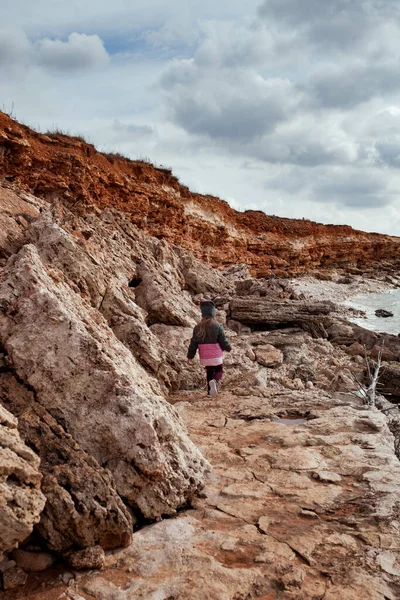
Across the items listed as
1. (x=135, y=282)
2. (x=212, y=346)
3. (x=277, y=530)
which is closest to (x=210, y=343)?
(x=212, y=346)

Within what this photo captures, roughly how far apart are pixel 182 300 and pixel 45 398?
7301 millimetres

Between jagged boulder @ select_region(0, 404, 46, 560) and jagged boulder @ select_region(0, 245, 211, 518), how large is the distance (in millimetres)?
753

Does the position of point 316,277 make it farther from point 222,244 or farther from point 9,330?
point 9,330

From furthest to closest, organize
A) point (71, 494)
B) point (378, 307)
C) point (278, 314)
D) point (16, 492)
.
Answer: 1. point (378, 307)
2. point (278, 314)
3. point (71, 494)
4. point (16, 492)

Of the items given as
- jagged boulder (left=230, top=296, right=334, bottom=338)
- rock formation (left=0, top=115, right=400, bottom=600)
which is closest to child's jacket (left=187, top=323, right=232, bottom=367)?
rock formation (left=0, top=115, right=400, bottom=600)

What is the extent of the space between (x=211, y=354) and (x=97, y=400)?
3391mm

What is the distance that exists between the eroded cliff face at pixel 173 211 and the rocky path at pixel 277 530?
11676 millimetres

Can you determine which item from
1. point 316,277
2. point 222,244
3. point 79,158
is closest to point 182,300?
point 79,158

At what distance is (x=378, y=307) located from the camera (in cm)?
2702

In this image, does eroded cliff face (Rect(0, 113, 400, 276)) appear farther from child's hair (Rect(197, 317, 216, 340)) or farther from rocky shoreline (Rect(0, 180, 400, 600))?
rocky shoreline (Rect(0, 180, 400, 600))

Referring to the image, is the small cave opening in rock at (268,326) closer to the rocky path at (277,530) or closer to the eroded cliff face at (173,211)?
the eroded cliff face at (173,211)

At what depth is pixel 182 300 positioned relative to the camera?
10.7 m

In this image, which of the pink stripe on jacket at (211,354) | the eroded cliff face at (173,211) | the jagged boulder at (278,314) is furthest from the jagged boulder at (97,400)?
the eroded cliff face at (173,211)

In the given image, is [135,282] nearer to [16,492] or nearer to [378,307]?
[16,492]
